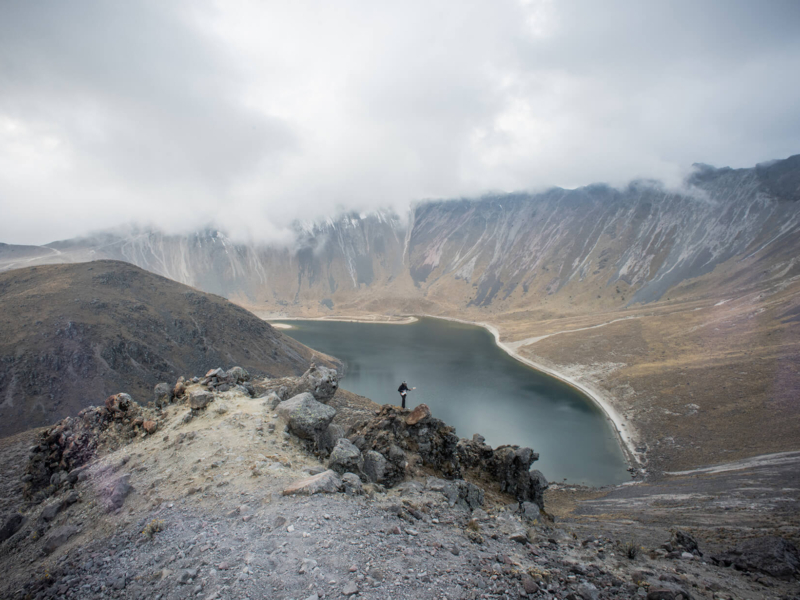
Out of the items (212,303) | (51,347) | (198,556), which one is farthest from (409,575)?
(212,303)

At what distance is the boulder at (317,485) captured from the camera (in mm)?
8602

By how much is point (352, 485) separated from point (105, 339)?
43659 millimetres

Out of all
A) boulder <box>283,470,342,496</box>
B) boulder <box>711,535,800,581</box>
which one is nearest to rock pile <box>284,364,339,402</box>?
boulder <box>283,470,342,496</box>

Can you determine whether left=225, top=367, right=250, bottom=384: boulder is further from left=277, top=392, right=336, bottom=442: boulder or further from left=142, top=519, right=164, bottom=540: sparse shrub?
left=142, top=519, right=164, bottom=540: sparse shrub

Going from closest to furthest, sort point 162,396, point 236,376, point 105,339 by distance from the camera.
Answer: point 162,396, point 236,376, point 105,339

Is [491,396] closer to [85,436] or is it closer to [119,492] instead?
[85,436]

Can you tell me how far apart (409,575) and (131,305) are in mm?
55995

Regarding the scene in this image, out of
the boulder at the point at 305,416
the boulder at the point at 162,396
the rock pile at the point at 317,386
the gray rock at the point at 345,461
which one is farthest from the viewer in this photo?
the rock pile at the point at 317,386

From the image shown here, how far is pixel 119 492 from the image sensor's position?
938cm

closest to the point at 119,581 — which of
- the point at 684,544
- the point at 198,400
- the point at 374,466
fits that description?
the point at 374,466

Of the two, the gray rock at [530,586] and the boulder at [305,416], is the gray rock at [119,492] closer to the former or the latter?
the boulder at [305,416]

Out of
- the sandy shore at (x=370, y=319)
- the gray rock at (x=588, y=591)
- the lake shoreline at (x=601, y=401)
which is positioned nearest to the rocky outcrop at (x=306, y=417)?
the gray rock at (x=588, y=591)

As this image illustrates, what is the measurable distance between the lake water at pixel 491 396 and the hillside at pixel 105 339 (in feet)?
56.6

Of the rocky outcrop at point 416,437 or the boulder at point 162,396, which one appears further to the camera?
the boulder at point 162,396
